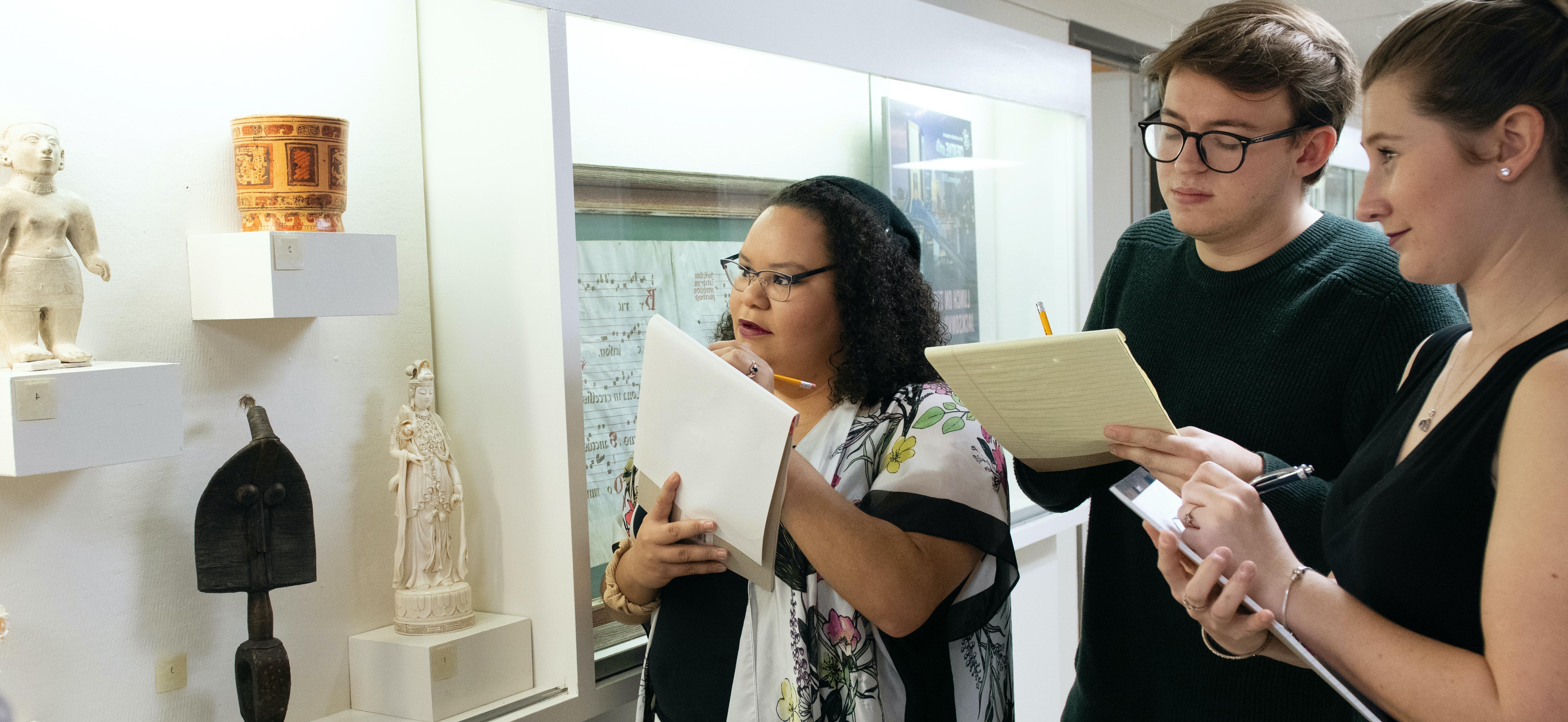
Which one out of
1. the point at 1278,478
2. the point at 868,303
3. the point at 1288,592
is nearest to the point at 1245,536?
the point at 1288,592

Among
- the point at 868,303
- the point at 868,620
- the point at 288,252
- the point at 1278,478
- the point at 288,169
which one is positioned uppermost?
the point at 288,169

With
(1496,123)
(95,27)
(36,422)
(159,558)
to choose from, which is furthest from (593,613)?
(1496,123)

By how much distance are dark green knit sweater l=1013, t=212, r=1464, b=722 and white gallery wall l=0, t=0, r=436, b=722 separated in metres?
1.17

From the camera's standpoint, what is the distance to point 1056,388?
1.16 meters

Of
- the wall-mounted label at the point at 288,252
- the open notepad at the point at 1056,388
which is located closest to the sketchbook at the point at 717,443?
the open notepad at the point at 1056,388

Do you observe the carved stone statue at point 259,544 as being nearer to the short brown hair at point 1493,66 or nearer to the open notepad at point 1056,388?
the open notepad at point 1056,388

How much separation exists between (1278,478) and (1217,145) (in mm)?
430

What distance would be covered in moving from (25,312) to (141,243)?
0.26 meters

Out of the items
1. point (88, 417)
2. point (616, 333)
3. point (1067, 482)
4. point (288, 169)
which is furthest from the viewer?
point (616, 333)

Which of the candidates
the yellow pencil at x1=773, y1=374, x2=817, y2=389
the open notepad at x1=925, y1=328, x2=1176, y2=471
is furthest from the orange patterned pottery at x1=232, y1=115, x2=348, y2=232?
the open notepad at x1=925, y1=328, x2=1176, y2=471

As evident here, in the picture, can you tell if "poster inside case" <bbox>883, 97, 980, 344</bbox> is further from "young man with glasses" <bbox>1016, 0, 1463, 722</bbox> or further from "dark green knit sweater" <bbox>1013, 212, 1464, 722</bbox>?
"young man with glasses" <bbox>1016, 0, 1463, 722</bbox>

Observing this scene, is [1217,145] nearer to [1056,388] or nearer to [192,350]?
[1056,388]

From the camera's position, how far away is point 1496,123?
0.88 m

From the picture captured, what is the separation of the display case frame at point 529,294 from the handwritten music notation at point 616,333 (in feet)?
0.23
